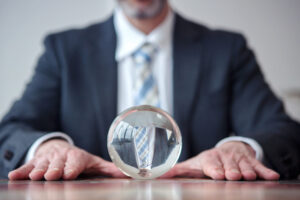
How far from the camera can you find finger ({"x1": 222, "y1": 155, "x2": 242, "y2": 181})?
2.42 ft

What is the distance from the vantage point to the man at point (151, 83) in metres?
1.49

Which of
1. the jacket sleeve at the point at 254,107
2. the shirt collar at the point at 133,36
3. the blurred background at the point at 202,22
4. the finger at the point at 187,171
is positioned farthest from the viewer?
the blurred background at the point at 202,22

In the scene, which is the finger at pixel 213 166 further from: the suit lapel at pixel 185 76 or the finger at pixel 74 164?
the suit lapel at pixel 185 76

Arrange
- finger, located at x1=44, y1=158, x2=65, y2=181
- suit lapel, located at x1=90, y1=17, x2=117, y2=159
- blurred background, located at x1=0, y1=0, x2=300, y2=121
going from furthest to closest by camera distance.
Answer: blurred background, located at x1=0, y1=0, x2=300, y2=121 < suit lapel, located at x1=90, y1=17, x2=117, y2=159 < finger, located at x1=44, y1=158, x2=65, y2=181

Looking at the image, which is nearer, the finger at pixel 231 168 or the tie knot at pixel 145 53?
the finger at pixel 231 168

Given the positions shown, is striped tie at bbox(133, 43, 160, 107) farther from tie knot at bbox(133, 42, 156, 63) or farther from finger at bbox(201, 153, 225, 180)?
finger at bbox(201, 153, 225, 180)

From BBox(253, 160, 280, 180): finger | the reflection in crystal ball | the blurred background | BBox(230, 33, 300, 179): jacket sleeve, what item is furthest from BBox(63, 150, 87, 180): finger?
the blurred background

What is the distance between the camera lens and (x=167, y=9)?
68.7 inches

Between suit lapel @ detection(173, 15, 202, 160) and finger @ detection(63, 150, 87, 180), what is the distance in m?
0.69

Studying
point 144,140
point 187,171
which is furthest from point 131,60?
point 144,140

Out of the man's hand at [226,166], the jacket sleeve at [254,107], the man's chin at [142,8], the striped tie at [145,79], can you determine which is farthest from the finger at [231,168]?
the man's chin at [142,8]

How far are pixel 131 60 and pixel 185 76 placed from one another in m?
0.25

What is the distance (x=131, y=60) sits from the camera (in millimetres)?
1587

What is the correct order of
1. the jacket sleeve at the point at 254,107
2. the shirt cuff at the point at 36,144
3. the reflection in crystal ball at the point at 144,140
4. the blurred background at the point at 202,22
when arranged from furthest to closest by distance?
the blurred background at the point at 202,22 → the jacket sleeve at the point at 254,107 → the shirt cuff at the point at 36,144 → the reflection in crystal ball at the point at 144,140
